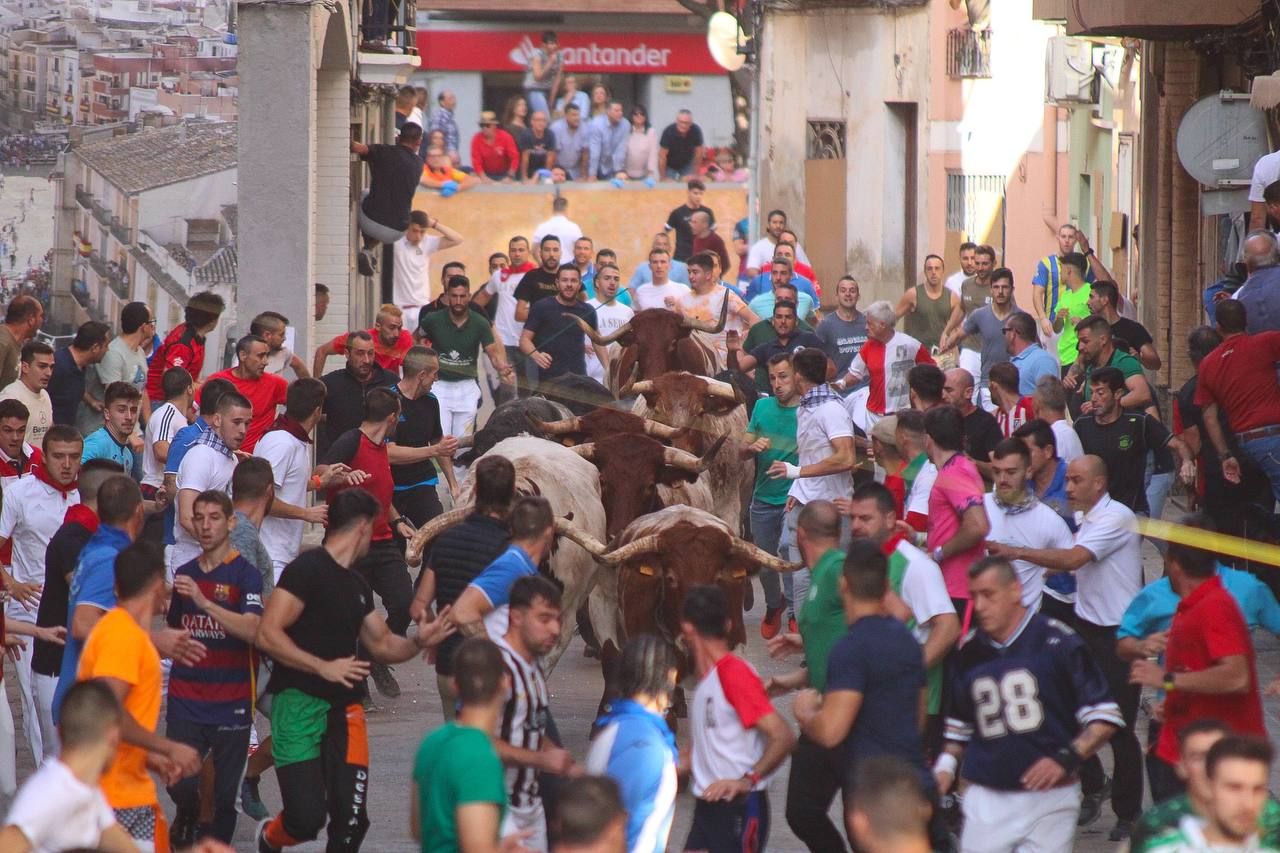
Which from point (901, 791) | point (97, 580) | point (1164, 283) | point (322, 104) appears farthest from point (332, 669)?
point (1164, 283)

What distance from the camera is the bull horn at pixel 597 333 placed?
57.2 ft

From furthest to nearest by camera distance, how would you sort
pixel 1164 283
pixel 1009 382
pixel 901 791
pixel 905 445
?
pixel 1164 283
pixel 1009 382
pixel 905 445
pixel 901 791

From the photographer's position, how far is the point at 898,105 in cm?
3011

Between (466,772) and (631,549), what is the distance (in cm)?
410

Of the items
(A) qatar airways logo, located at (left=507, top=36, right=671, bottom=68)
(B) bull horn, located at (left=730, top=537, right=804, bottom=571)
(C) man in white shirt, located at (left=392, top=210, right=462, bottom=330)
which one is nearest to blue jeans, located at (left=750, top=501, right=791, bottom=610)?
(B) bull horn, located at (left=730, top=537, right=804, bottom=571)

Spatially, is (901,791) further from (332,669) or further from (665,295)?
(665,295)

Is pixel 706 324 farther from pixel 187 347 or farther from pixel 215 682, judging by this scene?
pixel 215 682

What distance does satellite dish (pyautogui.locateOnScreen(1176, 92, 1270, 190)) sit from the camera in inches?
620

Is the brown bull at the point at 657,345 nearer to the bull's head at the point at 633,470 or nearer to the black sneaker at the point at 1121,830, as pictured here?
the bull's head at the point at 633,470

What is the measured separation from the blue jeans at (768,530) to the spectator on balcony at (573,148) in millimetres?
19960

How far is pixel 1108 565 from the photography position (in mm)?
9938

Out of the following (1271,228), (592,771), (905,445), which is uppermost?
(1271,228)

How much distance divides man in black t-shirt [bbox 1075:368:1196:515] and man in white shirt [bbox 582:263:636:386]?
24.3ft

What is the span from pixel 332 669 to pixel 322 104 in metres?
12.0
